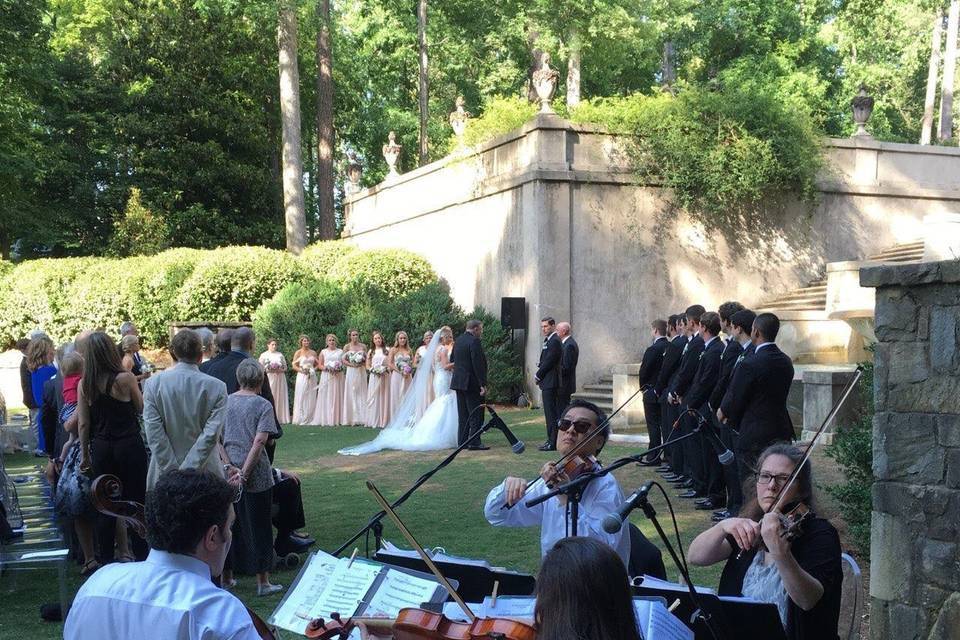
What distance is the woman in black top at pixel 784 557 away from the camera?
365 cm

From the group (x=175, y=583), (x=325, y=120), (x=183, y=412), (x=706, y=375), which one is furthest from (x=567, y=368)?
(x=325, y=120)

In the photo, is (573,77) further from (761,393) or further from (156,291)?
(761,393)

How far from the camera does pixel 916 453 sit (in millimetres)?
5270

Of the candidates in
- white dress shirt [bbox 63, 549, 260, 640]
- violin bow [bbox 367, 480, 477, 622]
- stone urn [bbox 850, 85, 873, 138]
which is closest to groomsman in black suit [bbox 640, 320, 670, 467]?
violin bow [bbox 367, 480, 477, 622]

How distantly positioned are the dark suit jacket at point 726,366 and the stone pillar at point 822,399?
3.62 metres

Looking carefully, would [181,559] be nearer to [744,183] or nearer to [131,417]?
[131,417]

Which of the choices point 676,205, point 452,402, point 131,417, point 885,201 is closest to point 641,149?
point 676,205

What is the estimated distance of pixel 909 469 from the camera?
208 inches

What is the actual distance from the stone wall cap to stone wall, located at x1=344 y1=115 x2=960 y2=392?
15.7 metres

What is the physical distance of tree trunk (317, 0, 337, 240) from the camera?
3145 centimetres

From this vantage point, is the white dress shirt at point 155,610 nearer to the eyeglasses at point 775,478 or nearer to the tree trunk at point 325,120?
the eyeglasses at point 775,478

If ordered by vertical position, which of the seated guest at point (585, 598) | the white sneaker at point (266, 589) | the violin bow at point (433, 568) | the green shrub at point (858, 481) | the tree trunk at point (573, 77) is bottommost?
the white sneaker at point (266, 589)

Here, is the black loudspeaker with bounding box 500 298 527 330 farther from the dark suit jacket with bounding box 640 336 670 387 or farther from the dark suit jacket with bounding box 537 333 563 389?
the dark suit jacket with bounding box 640 336 670 387

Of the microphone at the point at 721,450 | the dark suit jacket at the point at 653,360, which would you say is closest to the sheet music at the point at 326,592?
the microphone at the point at 721,450
